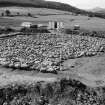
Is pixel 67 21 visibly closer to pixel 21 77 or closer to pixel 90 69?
pixel 90 69

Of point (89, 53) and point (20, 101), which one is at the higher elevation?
point (89, 53)

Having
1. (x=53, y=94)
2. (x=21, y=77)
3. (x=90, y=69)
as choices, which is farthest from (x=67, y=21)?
(x=53, y=94)

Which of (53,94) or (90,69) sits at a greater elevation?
(90,69)

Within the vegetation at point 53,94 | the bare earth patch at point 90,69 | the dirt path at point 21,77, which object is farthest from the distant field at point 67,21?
the vegetation at point 53,94

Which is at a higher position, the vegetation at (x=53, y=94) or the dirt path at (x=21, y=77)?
the dirt path at (x=21, y=77)

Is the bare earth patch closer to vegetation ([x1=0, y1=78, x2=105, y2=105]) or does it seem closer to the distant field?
vegetation ([x1=0, y1=78, x2=105, y2=105])

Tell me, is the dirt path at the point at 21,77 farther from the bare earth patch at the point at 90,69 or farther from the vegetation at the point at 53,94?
the bare earth patch at the point at 90,69

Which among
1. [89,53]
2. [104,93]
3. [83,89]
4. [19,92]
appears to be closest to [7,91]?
[19,92]

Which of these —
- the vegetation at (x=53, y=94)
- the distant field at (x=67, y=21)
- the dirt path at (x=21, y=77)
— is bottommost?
the vegetation at (x=53, y=94)

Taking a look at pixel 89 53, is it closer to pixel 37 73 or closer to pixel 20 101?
pixel 37 73

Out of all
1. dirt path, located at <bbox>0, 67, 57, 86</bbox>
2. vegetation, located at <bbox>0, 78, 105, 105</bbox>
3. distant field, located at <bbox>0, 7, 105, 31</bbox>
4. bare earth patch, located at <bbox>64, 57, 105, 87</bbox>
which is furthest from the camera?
distant field, located at <bbox>0, 7, 105, 31</bbox>

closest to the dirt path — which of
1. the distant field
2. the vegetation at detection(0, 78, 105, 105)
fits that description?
the vegetation at detection(0, 78, 105, 105)
